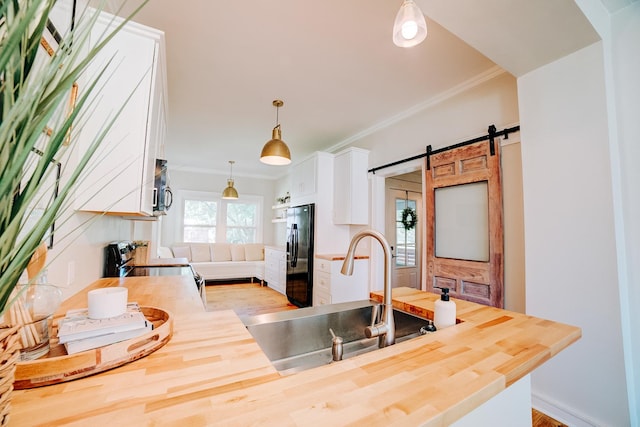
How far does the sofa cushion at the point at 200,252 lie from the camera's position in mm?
6016

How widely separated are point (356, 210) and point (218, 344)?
318 centimetres

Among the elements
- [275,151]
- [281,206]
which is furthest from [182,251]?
[275,151]

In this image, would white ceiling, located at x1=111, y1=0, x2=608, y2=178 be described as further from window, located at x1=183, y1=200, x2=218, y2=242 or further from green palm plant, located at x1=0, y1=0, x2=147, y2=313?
window, located at x1=183, y1=200, x2=218, y2=242

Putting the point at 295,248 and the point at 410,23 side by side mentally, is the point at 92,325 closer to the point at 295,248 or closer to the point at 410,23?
the point at 410,23

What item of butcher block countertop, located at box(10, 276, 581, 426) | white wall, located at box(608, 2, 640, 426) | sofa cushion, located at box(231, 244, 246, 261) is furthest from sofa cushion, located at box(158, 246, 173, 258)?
white wall, located at box(608, 2, 640, 426)

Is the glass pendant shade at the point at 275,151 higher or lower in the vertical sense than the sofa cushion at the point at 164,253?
higher

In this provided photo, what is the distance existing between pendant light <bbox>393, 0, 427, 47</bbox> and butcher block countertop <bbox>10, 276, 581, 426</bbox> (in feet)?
4.17

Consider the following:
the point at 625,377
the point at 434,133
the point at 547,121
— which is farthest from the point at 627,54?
the point at 625,377

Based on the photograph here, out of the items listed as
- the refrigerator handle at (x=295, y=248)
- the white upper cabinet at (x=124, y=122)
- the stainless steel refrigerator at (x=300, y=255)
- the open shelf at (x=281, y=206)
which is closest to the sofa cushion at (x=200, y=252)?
the open shelf at (x=281, y=206)

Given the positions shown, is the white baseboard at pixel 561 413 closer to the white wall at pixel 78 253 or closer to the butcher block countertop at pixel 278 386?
the butcher block countertop at pixel 278 386

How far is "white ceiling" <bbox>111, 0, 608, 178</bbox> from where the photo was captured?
158cm

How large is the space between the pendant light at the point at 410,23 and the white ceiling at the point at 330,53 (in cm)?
39

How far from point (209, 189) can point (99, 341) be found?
20.5 feet

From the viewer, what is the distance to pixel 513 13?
1464 mm
